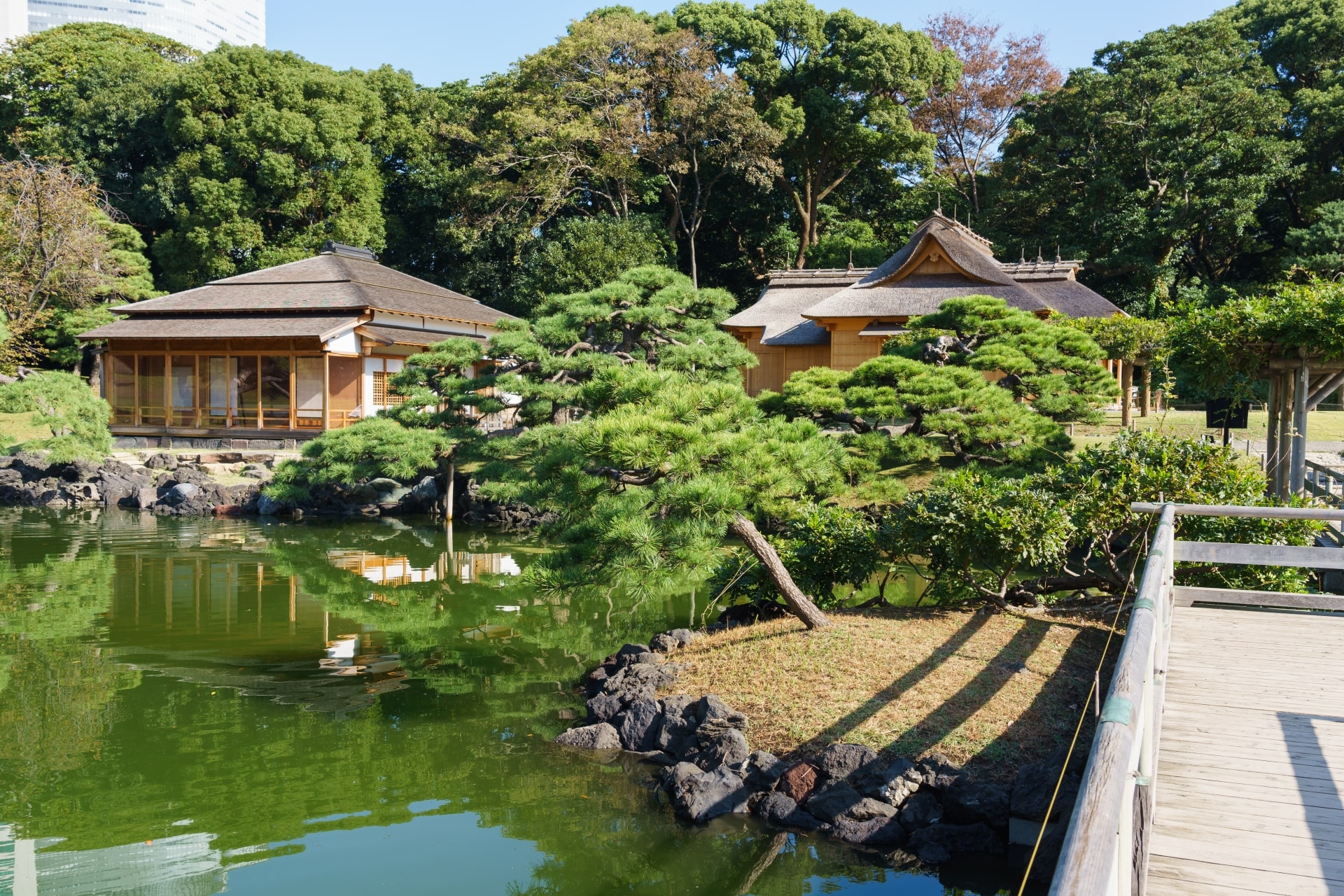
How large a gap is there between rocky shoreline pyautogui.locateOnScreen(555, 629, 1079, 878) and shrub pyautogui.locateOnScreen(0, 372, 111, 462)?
1455 cm

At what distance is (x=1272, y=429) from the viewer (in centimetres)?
1028

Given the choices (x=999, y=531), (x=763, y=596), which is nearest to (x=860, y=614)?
(x=763, y=596)

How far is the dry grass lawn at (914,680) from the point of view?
572 centimetres

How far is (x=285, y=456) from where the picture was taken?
2002 centimetres

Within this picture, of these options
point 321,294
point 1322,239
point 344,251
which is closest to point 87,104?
point 344,251

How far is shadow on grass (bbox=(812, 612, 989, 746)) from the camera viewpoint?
5.91 m

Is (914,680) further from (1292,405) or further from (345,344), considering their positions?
(345,344)

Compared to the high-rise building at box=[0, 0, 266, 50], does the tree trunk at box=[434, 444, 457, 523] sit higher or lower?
lower

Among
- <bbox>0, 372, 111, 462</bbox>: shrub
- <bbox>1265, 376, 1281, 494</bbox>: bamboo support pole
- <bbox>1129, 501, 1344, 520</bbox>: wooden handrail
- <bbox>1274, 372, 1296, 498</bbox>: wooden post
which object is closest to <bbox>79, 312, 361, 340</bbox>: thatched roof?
<bbox>0, 372, 111, 462</bbox>: shrub

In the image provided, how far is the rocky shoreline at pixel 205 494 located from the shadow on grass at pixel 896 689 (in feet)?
32.8

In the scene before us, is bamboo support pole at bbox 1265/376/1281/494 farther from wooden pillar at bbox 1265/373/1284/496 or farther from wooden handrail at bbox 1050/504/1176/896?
wooden handrail at bbox 1050/504/1176/896

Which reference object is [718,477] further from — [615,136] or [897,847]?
[615,136]

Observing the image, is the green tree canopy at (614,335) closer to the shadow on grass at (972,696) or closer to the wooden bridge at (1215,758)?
the shadow on grass at (972,696)

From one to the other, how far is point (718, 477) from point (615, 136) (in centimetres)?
2072
